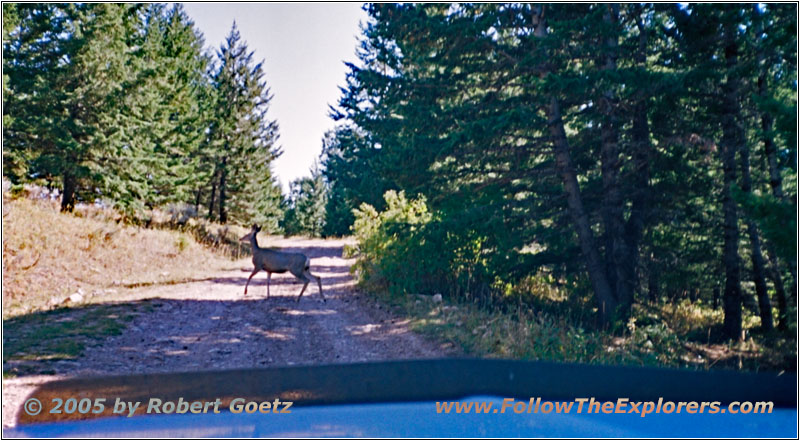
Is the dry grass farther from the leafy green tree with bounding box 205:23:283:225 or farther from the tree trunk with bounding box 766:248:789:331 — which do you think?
the tree trunk with bounding box 766:248:789:331

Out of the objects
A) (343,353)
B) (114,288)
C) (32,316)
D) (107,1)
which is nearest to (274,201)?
(107,1)

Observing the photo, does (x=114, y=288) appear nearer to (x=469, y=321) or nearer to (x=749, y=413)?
(x=469, y=321)

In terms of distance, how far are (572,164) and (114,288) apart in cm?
1098

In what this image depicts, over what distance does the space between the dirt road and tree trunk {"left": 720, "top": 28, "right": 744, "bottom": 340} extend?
651cm

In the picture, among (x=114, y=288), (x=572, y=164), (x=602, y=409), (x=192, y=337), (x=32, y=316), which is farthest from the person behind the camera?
(x=114, y=288)

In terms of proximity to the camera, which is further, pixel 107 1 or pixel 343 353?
pixel 107 1

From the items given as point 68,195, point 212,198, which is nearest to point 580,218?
point 68,195

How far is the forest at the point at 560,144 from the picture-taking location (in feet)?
33.9

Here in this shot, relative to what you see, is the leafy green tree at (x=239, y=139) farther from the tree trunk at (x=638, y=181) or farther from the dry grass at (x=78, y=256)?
the tree trunk at (x=638, y=181)

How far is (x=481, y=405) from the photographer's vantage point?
5.88 metres

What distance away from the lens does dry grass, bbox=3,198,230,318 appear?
12.6 m

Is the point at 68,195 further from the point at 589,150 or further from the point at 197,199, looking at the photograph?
the point at 589,150

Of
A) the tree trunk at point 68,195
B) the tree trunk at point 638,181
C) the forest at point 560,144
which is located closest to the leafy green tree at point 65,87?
the forest at point 560,144

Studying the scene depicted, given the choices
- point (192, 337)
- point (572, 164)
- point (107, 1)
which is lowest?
point (192, 337)
